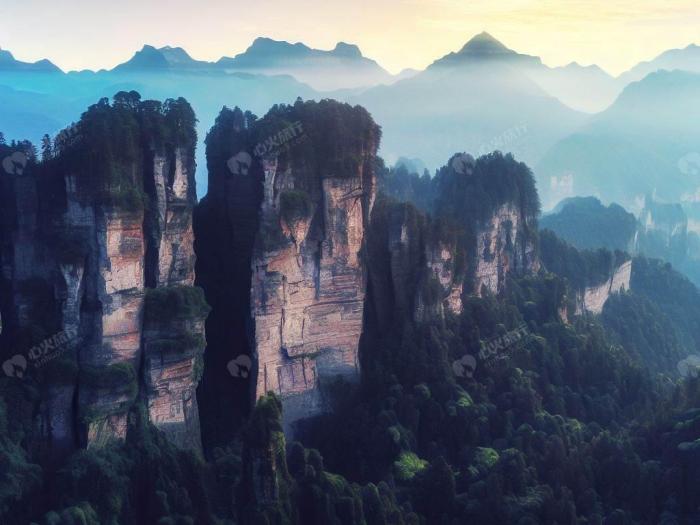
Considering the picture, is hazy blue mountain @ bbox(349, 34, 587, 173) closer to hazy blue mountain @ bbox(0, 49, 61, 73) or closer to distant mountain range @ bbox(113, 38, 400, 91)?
distant mountain range @ bbox(113, 38, 400, 91)

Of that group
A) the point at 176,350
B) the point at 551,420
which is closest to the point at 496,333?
the point at 551,420

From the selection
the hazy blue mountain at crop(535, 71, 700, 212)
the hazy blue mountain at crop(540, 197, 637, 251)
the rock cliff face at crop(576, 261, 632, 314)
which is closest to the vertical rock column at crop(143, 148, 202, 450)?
the rock cliff face at crop(576, 261, 632, 314)

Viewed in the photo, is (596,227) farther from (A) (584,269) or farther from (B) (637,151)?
(B) (637,151)

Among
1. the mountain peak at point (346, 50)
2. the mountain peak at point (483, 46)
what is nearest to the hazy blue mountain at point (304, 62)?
the mountain peak at point (346, 50)

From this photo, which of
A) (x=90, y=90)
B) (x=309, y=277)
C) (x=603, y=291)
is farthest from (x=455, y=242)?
(x=90, y=90)

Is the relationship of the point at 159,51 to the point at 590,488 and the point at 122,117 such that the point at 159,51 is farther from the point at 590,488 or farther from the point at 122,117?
the point at 590,488

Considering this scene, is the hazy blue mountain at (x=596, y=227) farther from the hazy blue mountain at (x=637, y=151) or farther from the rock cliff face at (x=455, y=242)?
the hazy blue mountain at (x=637, y=151)
